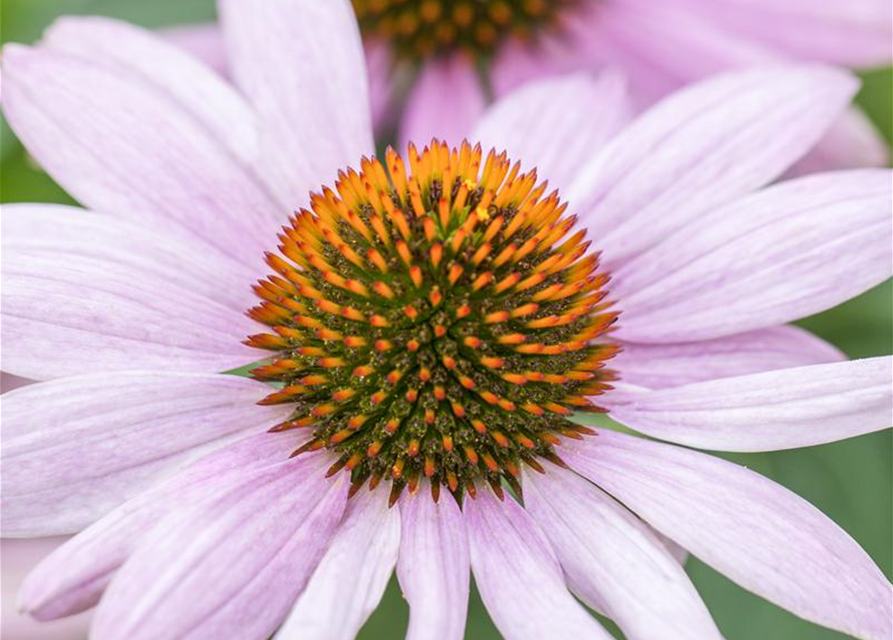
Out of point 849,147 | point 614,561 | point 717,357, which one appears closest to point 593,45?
point 849,147

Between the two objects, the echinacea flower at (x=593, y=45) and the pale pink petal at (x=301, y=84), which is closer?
the pale pink petal at (x=301, y=84)

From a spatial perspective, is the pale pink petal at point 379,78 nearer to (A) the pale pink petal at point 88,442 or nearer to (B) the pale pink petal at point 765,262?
(B) the pale pink petal at point 765,262

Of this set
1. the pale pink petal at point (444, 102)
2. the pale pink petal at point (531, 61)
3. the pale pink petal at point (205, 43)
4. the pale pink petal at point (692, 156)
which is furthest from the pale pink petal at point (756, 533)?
the pale pink petal at point (205, 43)

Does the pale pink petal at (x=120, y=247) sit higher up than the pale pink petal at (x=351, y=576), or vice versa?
the pale pink petal at (x=120, y=247)

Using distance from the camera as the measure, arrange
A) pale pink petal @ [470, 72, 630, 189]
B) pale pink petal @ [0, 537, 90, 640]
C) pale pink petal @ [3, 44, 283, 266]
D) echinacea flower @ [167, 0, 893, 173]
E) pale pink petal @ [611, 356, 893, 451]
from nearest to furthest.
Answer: pale pink petal @ [611, 356, 893, 451]
pale pink petal @ [3, 44, 283, 266]
pale pink petal @ [470, 72, 630, 189]
pale pink petal @ [0, 537, 90, 640]
echinacea flower @ [167, 0, 893, 173]

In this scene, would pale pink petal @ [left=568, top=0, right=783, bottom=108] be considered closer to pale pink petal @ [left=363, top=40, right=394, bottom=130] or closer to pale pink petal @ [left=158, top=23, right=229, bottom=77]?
pale pink petal @ [left=363, top=40, right=394, bottom=130]

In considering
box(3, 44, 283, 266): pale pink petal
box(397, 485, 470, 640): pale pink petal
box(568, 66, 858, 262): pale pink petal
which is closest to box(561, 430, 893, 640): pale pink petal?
box(397, 485, 470, 640): pale pink petal
